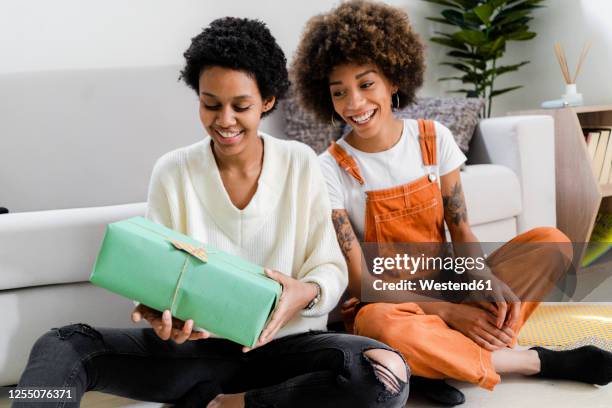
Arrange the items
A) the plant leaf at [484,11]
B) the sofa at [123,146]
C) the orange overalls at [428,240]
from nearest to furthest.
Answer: the orange overalls at [428,240]
the sofa at [123,146]
the plant leaf at [484,11]

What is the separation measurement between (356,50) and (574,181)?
1.31 m

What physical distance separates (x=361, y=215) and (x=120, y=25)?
1309 mm

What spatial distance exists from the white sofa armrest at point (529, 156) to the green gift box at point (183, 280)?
129 centimetres

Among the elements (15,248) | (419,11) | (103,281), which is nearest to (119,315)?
(15,248)

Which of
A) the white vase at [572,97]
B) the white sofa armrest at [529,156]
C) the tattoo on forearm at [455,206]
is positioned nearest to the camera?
the tattoo on forearm at [455,206]

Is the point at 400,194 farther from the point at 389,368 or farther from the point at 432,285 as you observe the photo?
the point at 389,368

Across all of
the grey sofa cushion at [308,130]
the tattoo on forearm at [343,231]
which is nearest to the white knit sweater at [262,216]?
the tattoo on forearm at [343,231]

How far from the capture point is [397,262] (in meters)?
1.42

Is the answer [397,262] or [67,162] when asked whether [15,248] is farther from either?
[397,262]

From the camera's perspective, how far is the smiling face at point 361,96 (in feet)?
4.51

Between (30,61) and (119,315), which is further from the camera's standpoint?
(30,61)

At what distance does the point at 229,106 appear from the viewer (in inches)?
45.1

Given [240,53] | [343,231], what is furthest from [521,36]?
[240,53]

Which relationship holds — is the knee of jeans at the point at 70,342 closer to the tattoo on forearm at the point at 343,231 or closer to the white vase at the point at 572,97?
the tattoo on forearm at the point at 343,231
